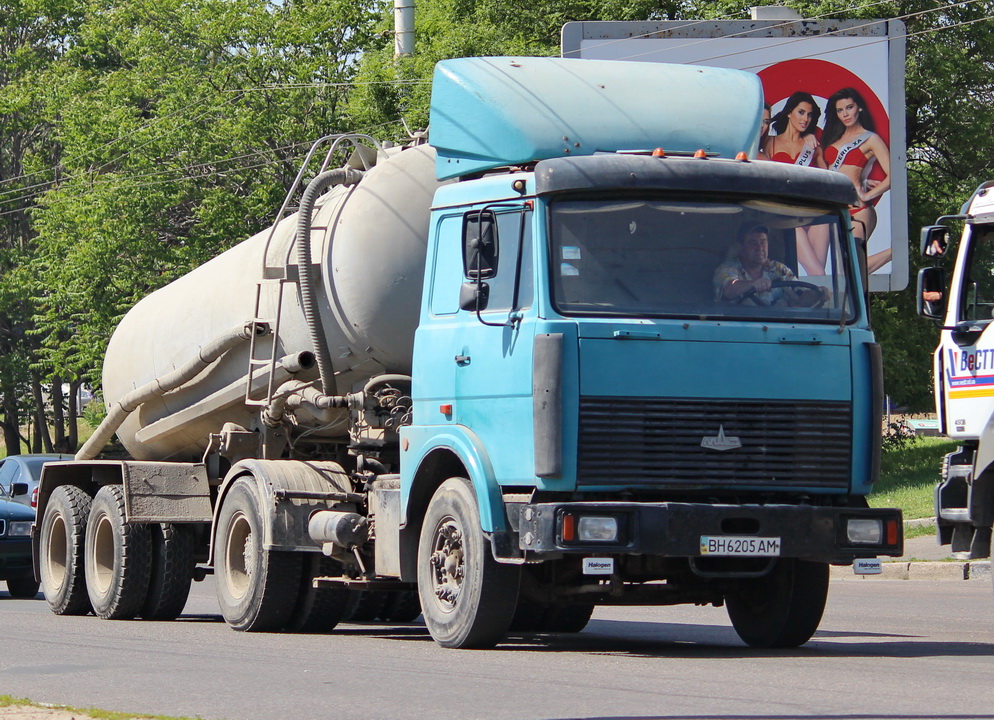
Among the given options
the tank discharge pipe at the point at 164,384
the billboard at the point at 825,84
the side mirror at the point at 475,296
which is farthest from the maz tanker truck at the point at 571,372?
the billboard at the point at 825,84

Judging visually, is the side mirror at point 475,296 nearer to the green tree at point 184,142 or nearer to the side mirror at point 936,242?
the side mirror at point 936,242

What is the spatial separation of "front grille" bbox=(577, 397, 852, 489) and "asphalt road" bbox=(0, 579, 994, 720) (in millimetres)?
1042

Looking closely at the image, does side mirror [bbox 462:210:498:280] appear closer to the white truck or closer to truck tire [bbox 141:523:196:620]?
the white truck

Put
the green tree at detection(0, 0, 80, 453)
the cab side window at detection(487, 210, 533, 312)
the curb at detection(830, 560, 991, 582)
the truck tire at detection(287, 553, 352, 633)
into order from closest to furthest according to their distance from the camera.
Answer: the cab side window at detection(487, 210, 533, 312) → the truck tire at detection(287, 553, 352, 633) → the curb at detection(830, 560, 991, 582) → the green tree at detection(0, 0, 80, 453)

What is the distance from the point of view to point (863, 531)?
925cm

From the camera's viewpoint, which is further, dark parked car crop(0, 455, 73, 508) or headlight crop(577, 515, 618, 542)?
dark parked car crop(0, 455, 73, 508)

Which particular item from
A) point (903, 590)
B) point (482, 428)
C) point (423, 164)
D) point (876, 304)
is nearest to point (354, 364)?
point (423, 164)

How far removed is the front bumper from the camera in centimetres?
877

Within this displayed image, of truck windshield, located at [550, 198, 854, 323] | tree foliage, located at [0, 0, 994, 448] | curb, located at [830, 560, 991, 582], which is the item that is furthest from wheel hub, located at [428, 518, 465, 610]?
tree foliage, located at [0, 0, 994, 448]

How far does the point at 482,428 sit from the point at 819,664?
91.8 inches

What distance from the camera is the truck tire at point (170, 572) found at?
44.3 ft

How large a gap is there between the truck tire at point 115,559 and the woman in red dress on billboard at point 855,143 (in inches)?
559

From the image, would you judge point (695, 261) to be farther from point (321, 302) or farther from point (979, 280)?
point (321, 302)

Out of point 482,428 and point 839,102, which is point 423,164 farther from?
point 839,102
